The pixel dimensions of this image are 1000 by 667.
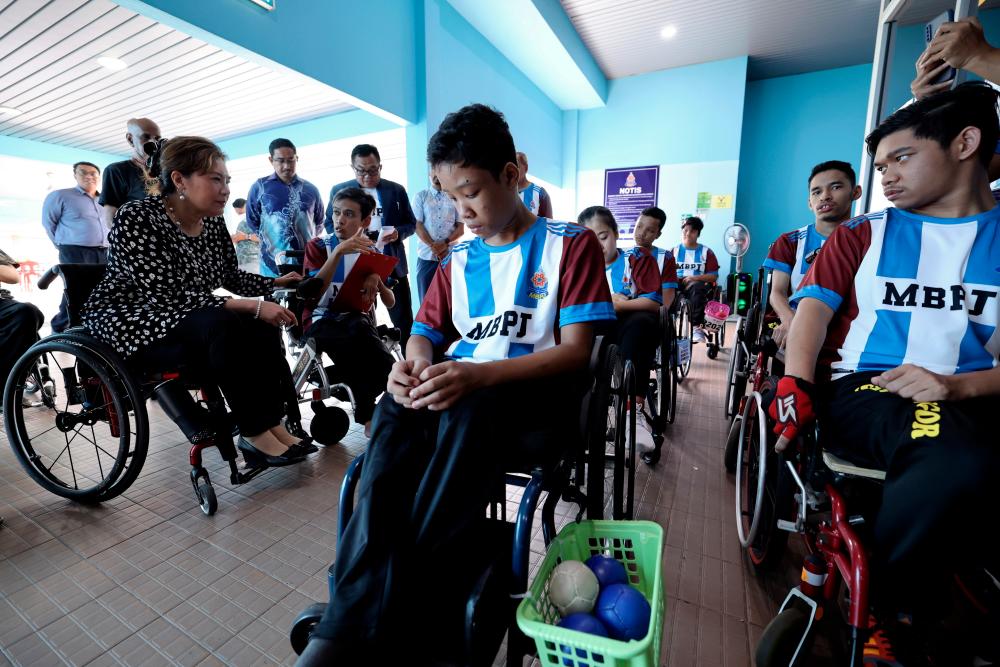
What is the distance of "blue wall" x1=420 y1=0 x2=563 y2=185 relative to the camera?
4090 millimetres

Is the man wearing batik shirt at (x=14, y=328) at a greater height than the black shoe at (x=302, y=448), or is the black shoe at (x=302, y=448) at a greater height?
the man wearing batik shirt at (x=14, y=328)

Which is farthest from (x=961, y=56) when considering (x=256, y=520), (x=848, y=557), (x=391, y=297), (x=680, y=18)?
(x=680, y=18)

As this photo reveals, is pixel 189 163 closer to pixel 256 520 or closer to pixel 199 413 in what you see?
pixel 199 413

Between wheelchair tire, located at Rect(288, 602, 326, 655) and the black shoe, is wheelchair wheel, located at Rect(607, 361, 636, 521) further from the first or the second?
the black shoe

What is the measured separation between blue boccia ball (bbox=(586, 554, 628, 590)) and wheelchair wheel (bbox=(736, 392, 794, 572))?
48cm

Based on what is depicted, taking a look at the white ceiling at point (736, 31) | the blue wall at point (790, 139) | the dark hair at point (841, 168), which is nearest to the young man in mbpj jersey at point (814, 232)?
the dark hair at point (841, 168)

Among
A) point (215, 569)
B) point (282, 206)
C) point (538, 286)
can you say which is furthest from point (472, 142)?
point (282, 206)

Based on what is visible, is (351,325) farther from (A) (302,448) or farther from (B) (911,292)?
(B) (911,292)

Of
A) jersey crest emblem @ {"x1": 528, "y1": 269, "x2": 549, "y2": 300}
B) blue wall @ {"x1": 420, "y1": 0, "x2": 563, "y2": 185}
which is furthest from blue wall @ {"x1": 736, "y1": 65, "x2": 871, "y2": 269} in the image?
jersey crest emblem @ {"x1": 528, "y1": 269, "x2": 549, "y2": 300}

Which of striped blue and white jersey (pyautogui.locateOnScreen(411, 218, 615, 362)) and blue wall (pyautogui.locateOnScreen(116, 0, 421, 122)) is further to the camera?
blue wall (pyautogui.locateOnScreen(116, 0, 421, 122))

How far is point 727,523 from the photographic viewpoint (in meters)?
1.57

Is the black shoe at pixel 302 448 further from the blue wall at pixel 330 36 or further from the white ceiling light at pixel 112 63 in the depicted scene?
the white ceiling light at pixel 112 63

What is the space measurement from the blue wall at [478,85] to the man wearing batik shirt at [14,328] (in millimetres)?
3087

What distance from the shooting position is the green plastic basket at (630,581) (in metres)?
0.66
